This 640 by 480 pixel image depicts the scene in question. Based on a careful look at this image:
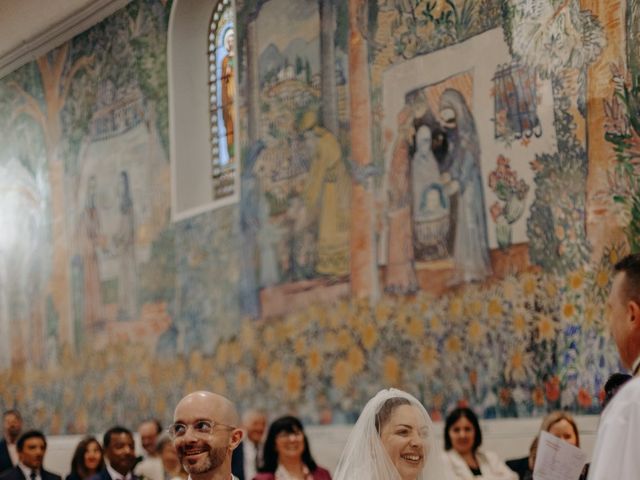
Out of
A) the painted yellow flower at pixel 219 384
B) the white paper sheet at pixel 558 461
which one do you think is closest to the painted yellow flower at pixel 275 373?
A: the painted yellow flower at pixel 219 384

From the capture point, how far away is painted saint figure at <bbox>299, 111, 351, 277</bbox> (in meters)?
14.3

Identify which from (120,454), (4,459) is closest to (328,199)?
A: (120,454)

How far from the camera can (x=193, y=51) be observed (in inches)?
699

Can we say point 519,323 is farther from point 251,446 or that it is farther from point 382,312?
point 251,446

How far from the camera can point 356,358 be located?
13.9 metres

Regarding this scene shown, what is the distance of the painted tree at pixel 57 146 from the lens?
19766 millimetres

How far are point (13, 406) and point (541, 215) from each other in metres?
11.7

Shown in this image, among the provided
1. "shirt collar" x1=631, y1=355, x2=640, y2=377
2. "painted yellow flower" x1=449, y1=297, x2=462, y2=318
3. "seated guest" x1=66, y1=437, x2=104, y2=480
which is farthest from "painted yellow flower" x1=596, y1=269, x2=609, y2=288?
"shirt collar" x1=631, y1=355, x2=640, y2=377

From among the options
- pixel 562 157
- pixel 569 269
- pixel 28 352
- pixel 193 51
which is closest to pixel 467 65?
pixel 562 157

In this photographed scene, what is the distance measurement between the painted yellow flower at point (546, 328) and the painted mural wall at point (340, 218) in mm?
13

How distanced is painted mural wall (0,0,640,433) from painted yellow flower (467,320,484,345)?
0.01m

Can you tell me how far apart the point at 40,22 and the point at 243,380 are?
23.9 feet

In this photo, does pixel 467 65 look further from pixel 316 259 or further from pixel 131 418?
pixel 131 418

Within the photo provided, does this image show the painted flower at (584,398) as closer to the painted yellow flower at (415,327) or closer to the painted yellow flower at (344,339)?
the painted yellow flower at (415,327)
